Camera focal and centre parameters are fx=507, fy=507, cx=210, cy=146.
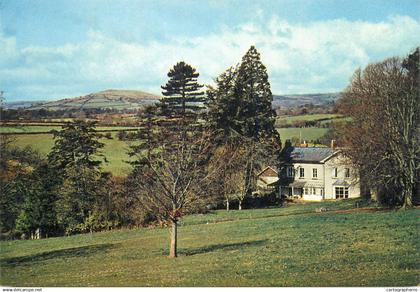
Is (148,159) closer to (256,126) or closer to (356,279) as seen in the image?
(356,279)

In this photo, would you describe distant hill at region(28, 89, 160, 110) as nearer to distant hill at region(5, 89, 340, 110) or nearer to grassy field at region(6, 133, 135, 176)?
distant hill at region(5, 89, 340, 110)

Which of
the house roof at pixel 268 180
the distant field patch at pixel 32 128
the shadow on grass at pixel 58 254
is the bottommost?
the shadow on grass at pixel 58 254

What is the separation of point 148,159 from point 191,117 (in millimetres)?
3027

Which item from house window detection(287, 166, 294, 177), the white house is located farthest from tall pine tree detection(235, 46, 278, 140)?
house window detection(287, 166, 294, 177)

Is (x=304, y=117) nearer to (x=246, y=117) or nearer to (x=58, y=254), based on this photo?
(x=246, y=117)

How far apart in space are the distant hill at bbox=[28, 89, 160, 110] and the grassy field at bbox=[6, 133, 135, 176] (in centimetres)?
142

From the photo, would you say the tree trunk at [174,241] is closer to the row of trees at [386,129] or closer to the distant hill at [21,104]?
the distant hill at [21,104]

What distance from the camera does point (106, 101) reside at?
20.6 meters

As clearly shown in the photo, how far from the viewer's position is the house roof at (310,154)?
35.2 meters

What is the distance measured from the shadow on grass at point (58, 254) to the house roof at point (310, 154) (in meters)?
17.5

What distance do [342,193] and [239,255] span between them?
65.7 feet

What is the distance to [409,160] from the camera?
26672mm

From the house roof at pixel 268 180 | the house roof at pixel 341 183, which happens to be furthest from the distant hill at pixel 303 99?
the house roof at pixel 341 183

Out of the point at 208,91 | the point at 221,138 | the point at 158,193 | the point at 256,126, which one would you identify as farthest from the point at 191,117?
the point at 256,126
